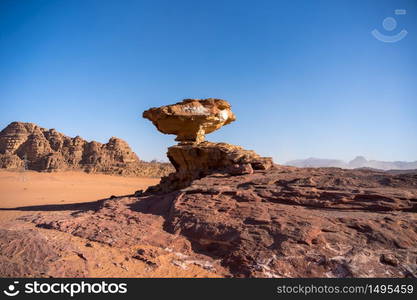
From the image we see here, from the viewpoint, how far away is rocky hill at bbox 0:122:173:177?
1389 inches

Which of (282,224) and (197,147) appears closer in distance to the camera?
(282,224)

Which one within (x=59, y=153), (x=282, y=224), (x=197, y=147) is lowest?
(x=282, y=224)

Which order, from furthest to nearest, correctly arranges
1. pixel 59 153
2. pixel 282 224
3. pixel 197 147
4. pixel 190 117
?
pixel 59 153
pixel 190 117
pixel 197 147
pixel 282 224

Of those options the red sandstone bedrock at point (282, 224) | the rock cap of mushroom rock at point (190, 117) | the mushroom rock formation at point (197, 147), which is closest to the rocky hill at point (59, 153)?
the rock cap of mushroom rock at point (190, 117)

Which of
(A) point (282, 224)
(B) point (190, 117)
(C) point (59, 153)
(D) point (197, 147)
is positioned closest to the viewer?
(A) point (282, 224)

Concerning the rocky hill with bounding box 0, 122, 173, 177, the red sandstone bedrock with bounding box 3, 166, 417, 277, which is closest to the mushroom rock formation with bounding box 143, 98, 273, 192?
the red sandstone bedrock with bounding box 3, 166, 417, 277

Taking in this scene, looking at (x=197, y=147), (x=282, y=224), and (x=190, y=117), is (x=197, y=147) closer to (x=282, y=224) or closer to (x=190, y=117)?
(x=190, y=117)

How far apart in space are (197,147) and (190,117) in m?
2.07

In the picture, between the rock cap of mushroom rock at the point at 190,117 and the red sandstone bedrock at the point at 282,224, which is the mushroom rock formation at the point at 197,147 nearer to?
the rock cap of mushroom rock at the point at 190,117

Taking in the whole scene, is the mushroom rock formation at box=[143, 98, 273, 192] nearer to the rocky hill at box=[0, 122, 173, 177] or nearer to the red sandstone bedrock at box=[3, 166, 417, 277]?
the red sandstone bedrock at box=[3, 166, 417, 277]

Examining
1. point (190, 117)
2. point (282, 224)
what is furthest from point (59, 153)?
point (282, 224)

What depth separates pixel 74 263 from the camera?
4508 millimetres

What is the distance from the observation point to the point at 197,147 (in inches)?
442

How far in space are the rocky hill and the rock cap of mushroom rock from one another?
2478 cm
